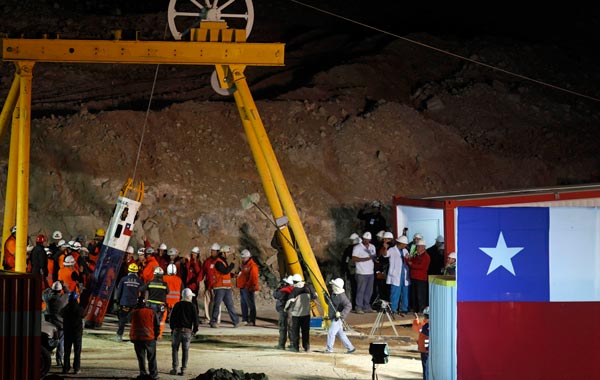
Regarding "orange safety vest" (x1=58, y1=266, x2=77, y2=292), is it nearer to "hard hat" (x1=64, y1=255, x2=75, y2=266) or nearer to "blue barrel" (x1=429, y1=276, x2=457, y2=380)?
"hard hat" (x1=64, y1=255, x2=75, y2=266)

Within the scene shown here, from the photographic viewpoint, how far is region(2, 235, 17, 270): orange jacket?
26.4m

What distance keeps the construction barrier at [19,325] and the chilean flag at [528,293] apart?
653 cm

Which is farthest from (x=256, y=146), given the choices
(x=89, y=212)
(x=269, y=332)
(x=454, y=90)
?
(x=454, y=90)

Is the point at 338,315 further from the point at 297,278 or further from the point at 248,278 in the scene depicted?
the point at 248,278

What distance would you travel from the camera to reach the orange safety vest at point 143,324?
66.3 feet

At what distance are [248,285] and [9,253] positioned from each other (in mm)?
5913

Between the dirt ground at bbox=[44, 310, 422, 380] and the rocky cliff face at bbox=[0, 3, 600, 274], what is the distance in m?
6.46

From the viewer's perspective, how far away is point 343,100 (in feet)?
130

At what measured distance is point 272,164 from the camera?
1005 inches

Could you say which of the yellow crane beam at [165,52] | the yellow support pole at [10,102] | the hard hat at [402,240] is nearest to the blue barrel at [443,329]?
the yellow crane beam at [165,52]

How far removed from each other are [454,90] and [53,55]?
71.8 ft

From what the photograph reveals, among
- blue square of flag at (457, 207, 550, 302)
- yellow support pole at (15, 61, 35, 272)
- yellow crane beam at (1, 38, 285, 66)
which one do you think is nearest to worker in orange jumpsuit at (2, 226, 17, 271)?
yellow support pole at (15, 61, 35, 272)

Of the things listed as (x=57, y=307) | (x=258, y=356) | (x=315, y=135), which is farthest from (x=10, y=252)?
(x=315, y=135)

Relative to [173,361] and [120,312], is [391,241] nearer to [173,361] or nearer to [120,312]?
[120,312]
